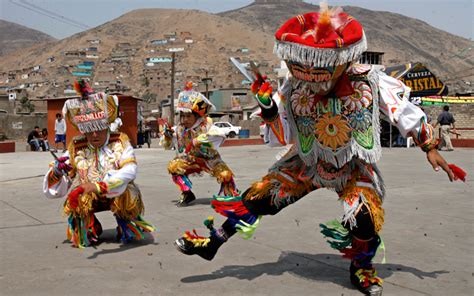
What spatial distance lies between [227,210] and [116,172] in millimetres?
1273

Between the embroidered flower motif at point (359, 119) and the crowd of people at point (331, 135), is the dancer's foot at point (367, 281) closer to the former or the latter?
the crowd of people at point (331, 135)

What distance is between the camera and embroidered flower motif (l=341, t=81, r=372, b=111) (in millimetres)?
4035

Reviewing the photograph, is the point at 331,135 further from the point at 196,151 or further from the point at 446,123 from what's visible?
the point at 446,123

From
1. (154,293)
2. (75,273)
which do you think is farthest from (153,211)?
(154,293)

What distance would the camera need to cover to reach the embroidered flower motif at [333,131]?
4016mm

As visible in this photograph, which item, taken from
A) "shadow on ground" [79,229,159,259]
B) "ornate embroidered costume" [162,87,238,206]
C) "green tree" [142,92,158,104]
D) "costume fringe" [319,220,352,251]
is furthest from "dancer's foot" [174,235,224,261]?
"green tree" [142,92,158,104]

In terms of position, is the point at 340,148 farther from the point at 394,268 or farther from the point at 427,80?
the point at 427,80

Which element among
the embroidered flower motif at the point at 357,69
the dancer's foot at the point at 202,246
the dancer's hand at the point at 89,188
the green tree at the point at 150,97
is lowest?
the dancer's foot at the point at 202,246

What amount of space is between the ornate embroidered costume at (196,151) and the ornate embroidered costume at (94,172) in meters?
2.37

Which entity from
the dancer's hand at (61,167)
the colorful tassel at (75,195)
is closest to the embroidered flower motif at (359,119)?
the colorful tassel at (75,195)

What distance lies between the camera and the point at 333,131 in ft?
13.3

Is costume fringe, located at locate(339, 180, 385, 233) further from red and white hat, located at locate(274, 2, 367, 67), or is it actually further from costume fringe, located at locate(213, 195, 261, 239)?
red and white hat, located at locate(274, 2, 367, 67)

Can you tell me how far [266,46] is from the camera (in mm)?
180375

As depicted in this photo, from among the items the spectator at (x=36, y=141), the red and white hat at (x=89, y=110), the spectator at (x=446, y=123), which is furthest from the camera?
the spectator at (x=36, y=141)
